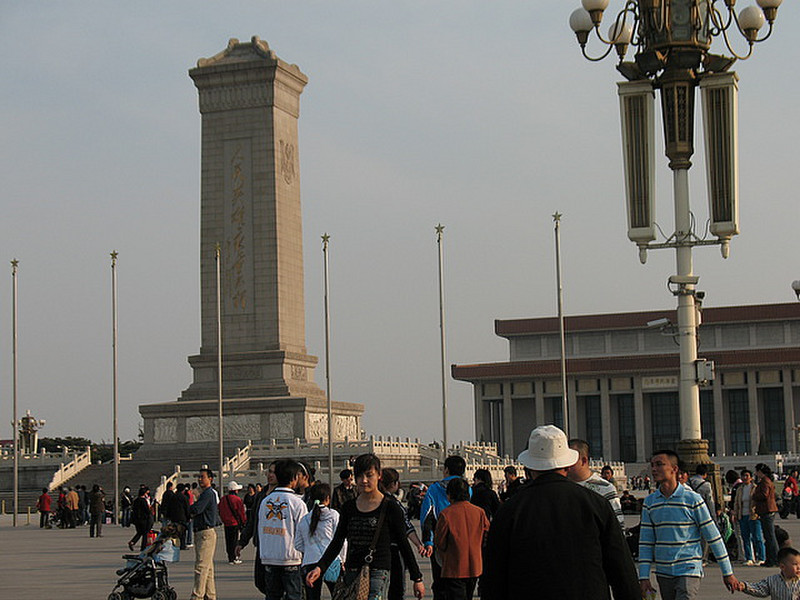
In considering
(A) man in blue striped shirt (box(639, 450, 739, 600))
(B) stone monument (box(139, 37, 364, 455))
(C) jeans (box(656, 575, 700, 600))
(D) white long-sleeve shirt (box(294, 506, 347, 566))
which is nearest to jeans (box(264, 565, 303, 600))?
(D) white long-sleeve shirt (box(294, 506, 347, 566))

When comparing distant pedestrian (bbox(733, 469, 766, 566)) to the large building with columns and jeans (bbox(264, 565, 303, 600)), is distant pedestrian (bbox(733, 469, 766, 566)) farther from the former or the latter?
the large building with columns

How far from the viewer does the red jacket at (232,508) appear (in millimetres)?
18891

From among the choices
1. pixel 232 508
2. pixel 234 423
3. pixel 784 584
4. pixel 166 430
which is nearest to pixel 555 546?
pixel 784 584

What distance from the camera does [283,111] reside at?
61906 millimetres

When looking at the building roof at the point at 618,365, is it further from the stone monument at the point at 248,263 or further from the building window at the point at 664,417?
the stone monument at the point at 248,263

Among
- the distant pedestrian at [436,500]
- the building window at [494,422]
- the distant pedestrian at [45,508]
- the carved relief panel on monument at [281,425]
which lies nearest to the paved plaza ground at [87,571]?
the distant pedestrian at [436,500]

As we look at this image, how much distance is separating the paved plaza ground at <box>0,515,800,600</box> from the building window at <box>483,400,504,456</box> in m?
61.2

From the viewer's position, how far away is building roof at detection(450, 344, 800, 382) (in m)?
86.9

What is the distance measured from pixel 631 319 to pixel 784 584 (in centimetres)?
9002

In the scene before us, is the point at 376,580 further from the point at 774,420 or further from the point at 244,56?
the point at 774,420

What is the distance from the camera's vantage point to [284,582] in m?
11.4

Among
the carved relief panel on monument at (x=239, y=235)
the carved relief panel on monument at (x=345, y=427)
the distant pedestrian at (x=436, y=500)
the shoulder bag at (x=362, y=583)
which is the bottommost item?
the shoulder bag at (x=362, y=583)

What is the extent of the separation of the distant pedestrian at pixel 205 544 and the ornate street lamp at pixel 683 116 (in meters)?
9.20

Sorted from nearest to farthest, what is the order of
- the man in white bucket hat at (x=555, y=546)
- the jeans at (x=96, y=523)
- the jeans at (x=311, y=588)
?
1. the man in white bucket hat at (x=555, y=546)
2. the jeans at (x=311, y=588)
3. the jeans at (x=96, y=523)
